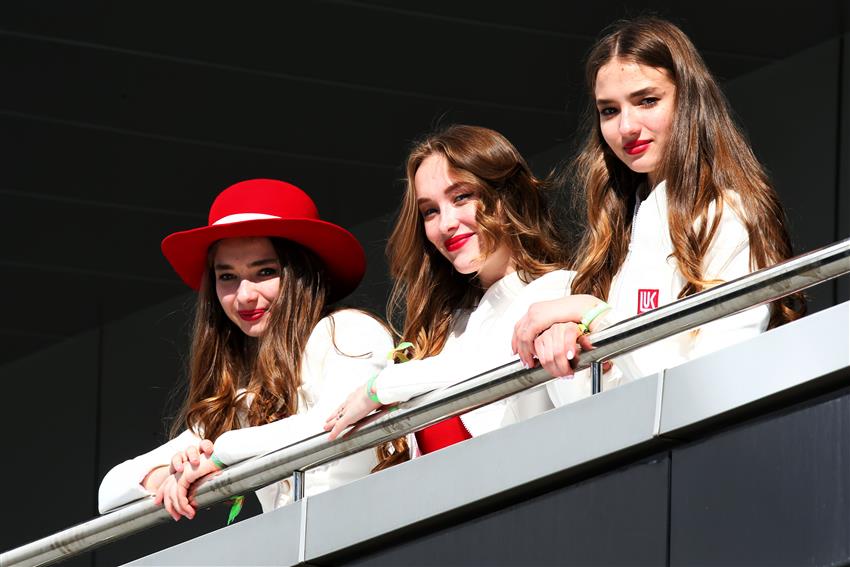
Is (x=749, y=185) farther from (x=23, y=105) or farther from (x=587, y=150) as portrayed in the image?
(x=23, y=105)

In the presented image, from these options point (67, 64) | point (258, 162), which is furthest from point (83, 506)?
point (67, 64)

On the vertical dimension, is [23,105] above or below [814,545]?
above

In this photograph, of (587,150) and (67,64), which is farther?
(67,64)

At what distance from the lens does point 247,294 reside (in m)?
6.18

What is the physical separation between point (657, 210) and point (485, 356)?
0.62 m

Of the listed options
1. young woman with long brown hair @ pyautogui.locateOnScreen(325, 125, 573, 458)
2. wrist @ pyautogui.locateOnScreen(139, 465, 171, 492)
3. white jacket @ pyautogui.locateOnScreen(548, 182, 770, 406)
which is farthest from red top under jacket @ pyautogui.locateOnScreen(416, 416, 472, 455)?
wrist @ pyautogui.locateOnScreen(139, 465, 171, 492)

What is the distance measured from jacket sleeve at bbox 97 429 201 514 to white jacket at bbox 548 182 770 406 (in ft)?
4.46

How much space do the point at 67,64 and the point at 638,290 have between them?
17.4ft

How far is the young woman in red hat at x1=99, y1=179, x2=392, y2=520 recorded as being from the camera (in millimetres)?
5594

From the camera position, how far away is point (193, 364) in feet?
20.9

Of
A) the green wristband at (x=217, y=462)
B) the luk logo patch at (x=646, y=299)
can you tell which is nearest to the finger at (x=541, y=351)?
the luk logo patch at (x=646, y=299)

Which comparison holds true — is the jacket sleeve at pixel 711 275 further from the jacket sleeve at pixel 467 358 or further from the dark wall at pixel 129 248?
the dark wall at pixel 129 248

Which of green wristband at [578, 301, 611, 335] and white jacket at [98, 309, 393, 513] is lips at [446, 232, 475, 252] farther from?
green wristband at [578, 301, 611, 335]

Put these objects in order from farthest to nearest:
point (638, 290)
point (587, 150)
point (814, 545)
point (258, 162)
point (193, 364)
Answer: point (258, 162) < point (193, 364) < point (587, 150) < point (638, 290) < point (814, 545)
